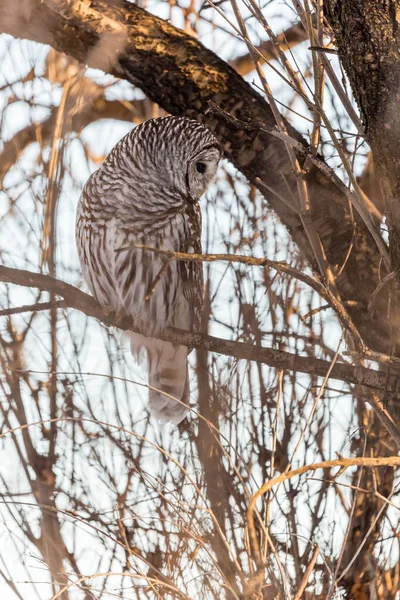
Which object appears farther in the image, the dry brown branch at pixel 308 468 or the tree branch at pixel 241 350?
the tree branch at pixel 241 350

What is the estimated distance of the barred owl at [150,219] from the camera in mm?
3262

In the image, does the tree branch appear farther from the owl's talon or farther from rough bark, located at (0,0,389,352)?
rough bark, located at (0,0,389,352)

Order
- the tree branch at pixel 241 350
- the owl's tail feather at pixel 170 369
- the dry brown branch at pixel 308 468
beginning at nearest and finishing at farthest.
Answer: the dry brown branch at pixel 308 468
the tree branch at pixel 241 350
the owl's tail feather at pixel 170 369

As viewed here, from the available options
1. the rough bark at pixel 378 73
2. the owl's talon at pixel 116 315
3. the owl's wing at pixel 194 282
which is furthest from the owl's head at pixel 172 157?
the rough bark at pixel 378 73

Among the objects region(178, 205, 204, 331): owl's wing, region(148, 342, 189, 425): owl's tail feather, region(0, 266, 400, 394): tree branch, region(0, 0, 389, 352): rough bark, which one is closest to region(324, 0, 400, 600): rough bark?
region(0, 266, 400, 394): tree branch

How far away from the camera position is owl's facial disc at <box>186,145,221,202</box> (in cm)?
326

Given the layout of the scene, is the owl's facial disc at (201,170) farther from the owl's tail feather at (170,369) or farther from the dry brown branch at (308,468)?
the dry brown branch at (308,468)

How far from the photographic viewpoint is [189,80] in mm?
3586

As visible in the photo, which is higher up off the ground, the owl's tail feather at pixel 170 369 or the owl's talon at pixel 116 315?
the owl's talon at pixel 116 315

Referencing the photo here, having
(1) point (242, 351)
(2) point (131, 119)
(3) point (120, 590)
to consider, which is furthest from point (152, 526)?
(2) point (131, 119)

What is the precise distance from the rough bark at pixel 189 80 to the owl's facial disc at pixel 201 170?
228 mm

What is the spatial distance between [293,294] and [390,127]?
1.21 meters

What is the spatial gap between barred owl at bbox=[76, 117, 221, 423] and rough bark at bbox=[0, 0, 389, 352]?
0.81 ft

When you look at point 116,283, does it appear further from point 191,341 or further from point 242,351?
point 242,351
